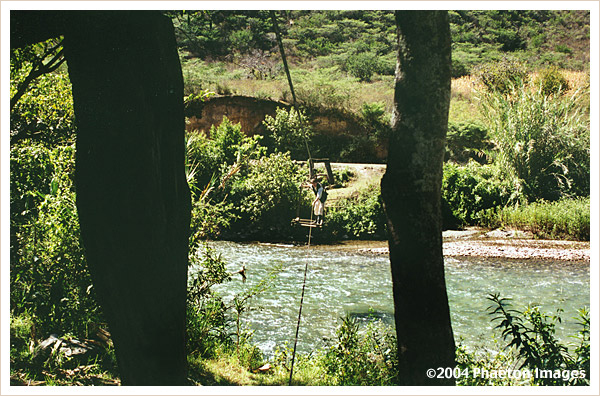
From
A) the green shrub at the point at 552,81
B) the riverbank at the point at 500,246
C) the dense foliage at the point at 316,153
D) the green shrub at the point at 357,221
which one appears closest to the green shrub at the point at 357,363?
the dense foliage at the point at 316,153

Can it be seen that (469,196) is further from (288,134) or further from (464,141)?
(288,134)

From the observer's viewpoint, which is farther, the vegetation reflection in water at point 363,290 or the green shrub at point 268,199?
the green shrub at point 268,199

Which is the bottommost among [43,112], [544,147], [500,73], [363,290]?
Result: [363,290]

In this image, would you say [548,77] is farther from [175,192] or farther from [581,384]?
[175,192]

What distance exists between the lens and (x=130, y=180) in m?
2.28

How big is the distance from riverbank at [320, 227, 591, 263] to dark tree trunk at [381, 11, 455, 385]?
6.74 meters

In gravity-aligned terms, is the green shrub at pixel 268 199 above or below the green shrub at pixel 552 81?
below

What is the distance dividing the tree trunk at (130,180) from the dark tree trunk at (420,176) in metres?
1.01

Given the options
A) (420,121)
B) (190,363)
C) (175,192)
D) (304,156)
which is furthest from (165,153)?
(304,156)

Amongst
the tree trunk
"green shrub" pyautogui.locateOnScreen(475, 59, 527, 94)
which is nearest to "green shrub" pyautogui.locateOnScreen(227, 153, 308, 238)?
"green shrub" pyautogui.locateOnScreen(475, 59, 527, 94)

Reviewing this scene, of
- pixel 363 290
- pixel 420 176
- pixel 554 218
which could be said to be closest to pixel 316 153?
pixel 554 218

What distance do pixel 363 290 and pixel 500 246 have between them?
11.1ft

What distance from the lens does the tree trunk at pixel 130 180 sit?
7.47ft

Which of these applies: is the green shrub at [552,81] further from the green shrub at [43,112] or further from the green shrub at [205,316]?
the green shrub at [205,316]
